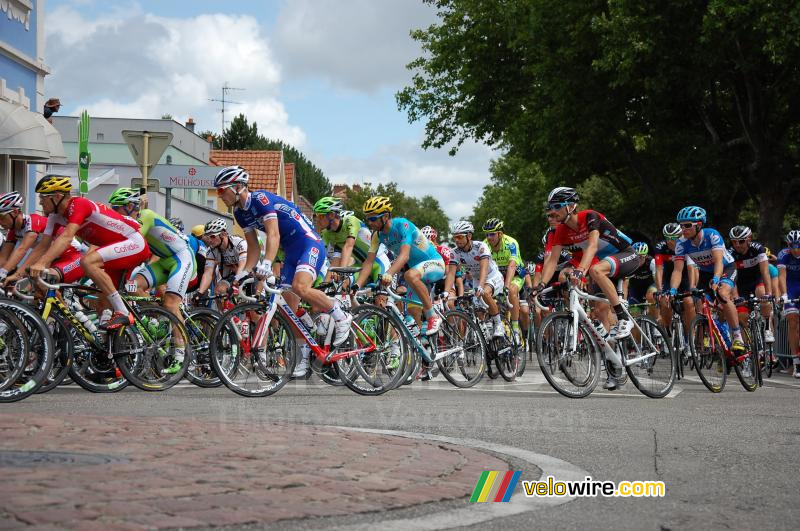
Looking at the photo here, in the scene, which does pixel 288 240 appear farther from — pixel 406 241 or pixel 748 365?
pixel 748 365

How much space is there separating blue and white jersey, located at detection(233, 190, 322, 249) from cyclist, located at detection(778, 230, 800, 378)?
8.57 m

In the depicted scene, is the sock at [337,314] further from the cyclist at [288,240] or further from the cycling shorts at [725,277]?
the cycling shorts at [725,277]

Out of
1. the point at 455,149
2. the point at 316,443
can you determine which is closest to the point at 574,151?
the point at 455,149

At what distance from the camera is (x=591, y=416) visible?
9445mm

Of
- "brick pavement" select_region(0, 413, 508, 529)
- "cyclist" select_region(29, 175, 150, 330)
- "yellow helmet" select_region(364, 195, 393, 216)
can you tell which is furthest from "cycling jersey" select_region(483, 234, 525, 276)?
"brick pavement" select_region(0, 413, 508, 529)

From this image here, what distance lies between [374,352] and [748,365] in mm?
4461

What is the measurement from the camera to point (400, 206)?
108438 mm

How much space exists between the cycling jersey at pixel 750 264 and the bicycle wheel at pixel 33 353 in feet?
29.5

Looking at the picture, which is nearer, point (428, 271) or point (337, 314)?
point (337, 314)

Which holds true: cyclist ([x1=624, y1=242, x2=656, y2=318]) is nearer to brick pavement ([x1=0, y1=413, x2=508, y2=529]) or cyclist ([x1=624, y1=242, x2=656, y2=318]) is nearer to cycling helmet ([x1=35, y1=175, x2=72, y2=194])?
cycling helmet ([x1=35, y1=175, x2=72, y2=194])

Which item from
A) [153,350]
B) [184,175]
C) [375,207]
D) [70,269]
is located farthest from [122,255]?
[184,175]

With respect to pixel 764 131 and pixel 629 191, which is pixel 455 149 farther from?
pixel 764 131

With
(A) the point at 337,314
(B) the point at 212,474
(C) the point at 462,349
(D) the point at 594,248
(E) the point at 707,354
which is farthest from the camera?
(C) the point at 462,349

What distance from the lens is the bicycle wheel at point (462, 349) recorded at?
41.2ft
